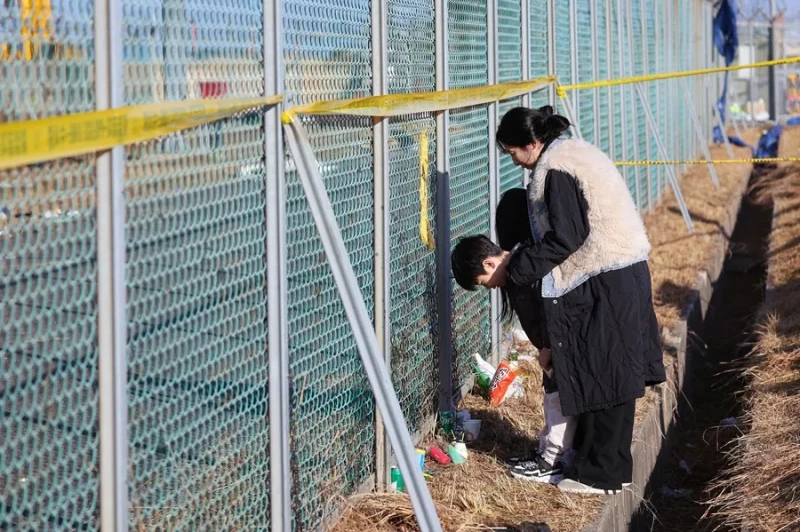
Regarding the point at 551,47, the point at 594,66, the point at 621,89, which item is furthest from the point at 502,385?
the point at 621,89

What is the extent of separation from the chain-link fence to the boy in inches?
14.3

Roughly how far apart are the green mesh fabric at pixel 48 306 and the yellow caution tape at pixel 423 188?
2.93m

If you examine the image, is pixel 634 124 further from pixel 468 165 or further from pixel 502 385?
pixel 502 385

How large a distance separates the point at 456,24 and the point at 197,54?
314 centimetres

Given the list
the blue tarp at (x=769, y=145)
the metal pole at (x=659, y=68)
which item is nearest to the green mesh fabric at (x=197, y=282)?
the metal pole at (x=659, y=68)

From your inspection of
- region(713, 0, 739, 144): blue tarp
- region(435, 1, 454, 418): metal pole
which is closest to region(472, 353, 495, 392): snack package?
region(435, 1, 454, 418): metal pole

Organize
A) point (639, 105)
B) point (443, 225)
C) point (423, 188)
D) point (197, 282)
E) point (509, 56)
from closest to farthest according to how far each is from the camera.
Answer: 1. point (197, 282)
2. point (423, 188)
3. point (443, 225)
4. point (509, 56)
5. point (639, 105)

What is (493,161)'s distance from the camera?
7008 mm

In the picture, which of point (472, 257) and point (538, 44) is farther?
point (538, 44)

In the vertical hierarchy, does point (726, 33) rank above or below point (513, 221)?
above

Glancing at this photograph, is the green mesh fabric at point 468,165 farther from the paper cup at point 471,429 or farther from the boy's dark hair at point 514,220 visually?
the boy's dark hair at point 514,220

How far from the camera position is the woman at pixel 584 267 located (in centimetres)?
464

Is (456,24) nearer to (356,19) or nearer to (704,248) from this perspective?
(356,19)

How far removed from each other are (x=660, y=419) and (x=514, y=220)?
2.01 metres
